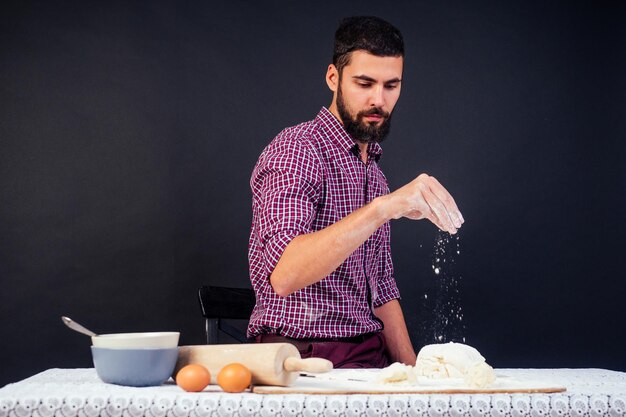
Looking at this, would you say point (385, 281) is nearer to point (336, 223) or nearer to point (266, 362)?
point (336, 223)

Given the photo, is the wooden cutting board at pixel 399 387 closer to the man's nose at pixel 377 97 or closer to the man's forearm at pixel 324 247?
the man's forearm at pixel 324 247

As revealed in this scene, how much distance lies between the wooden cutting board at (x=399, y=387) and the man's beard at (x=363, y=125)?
0.82 meters

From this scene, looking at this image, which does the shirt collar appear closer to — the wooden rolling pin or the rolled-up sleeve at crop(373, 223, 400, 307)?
the rolled-up sleeve at crop(373, 223, 400, 307)

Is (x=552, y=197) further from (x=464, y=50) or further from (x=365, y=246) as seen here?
(x=365, y=246)

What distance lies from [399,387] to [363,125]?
908 mm

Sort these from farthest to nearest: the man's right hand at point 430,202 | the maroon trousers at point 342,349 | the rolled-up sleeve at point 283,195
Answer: the maroon trousers at point 342,349 → the rolled-up sleeve at point 283,195 → the man's right hand at point 430,202

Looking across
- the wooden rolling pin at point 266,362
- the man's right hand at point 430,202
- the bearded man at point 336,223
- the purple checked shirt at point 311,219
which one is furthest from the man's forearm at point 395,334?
the wooden rolling pin at point 266,362

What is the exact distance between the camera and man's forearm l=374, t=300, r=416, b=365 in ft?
6.64

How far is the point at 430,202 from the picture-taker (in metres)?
1.37

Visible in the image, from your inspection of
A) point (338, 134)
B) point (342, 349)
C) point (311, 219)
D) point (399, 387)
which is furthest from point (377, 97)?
point (399, 387)

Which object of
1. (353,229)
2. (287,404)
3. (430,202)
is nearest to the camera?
(287,404)

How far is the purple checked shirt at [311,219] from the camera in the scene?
5.48 feet

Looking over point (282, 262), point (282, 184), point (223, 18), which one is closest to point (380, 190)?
point (282, 184)

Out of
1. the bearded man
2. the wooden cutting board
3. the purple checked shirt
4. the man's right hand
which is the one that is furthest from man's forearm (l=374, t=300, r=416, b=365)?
the wooden cutting board
